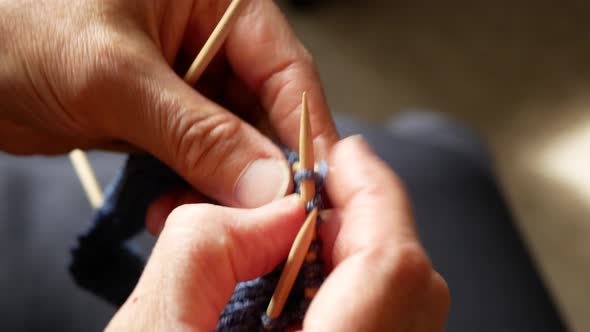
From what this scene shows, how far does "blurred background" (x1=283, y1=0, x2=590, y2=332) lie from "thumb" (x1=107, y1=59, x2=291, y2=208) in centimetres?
104

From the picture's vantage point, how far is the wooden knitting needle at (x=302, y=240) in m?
0.41

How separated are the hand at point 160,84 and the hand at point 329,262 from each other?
6 centimetres

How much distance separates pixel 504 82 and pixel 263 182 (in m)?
1.26

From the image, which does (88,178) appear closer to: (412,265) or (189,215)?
(189,215)

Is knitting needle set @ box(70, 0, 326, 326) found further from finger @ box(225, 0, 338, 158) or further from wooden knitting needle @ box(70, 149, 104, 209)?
wooden knitting needle @ box(70, 149, 104, 209)

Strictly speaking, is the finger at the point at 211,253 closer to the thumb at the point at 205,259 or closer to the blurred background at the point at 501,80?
the thumb at the point at 205,259

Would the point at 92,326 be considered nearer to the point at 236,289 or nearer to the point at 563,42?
the point at 236,289

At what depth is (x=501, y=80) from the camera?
1538 mm

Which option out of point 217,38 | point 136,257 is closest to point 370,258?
point 217,38

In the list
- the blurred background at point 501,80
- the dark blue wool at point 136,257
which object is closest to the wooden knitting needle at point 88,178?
the dark blue wool at point 136,257

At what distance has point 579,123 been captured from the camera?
4.72ft

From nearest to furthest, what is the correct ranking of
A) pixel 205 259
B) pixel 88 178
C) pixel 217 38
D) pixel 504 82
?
pixel 205 259 < pixel 217 38 < pixel 88 178 < pixel 504 82

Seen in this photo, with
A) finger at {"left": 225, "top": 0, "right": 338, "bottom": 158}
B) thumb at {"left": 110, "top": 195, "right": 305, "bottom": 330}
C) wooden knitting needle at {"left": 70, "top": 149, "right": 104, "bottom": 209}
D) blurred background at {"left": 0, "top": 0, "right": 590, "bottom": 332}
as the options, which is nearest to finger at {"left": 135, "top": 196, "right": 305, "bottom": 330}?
thumb at {"left": 110, "top": 195, "right": 305, "bottom": 330}

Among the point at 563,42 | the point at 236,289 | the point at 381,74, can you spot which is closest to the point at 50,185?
the point at 236,289
